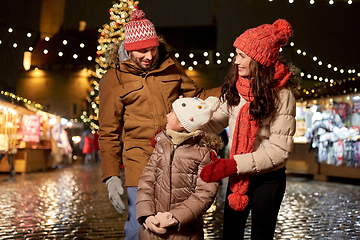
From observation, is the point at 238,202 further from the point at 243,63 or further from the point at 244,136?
the point at 243,63

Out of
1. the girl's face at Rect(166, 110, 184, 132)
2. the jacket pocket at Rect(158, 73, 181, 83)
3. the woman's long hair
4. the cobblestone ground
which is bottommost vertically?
the cobblestone ground

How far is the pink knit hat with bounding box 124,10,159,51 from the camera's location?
2.96m

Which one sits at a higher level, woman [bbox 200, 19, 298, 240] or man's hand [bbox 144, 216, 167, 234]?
woman [bbox 200, 19, 298, 240]

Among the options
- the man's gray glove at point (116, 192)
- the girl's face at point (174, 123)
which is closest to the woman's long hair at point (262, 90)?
the girl's face at point (174, 123)

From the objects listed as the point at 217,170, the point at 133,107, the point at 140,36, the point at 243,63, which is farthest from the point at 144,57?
the point at 217,170

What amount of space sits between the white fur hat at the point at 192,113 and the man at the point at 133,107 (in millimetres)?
358

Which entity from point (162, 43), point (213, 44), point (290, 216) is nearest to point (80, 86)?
point (213, 44)

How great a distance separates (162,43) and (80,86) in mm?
27719

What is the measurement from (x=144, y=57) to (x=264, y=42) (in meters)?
0.85

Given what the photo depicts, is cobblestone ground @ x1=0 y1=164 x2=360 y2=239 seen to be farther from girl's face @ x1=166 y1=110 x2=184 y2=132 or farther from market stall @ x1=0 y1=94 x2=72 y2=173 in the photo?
market stall @ x1=0 y1=94 x2=72 y2=173

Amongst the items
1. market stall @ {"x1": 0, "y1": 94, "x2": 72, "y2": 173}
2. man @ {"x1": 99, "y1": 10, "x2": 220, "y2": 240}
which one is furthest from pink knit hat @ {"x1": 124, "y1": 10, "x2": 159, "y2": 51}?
market stall @ {"x1": 0, "y1": 94, "x2": 72, "y2": 173}

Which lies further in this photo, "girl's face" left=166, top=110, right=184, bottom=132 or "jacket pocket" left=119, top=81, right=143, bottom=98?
Answer: "jacket pocket" left=119, top=81, right=143, bottom=98

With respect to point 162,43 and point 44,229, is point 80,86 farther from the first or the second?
point 162,43

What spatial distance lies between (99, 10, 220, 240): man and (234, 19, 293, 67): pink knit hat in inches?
26.3
